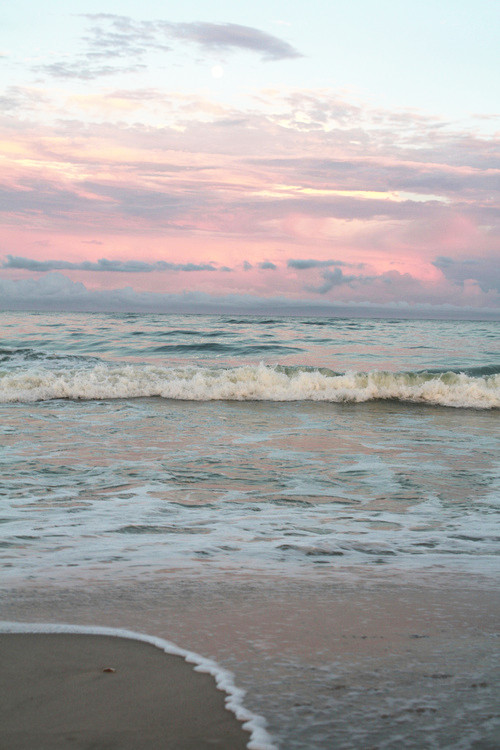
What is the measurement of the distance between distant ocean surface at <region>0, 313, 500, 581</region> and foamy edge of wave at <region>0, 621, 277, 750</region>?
74 cm

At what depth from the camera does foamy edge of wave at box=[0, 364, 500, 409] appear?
14766 mm

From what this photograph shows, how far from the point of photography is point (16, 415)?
11539 mm

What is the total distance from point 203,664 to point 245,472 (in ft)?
14.7

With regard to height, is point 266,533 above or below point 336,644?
below

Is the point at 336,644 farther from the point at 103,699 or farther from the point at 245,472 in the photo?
the point at 245,472

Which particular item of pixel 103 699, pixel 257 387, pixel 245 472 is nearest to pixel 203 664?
pixel 103 699

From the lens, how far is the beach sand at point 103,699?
1919 millimetres

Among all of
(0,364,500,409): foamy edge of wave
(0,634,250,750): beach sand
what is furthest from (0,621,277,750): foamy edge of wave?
(0,364,500,409): foamy edge of wave

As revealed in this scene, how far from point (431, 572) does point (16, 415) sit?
9.58 metres

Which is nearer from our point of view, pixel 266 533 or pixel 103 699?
pixel 103 699

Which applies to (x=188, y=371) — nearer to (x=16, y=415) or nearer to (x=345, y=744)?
(x=16, y=415)

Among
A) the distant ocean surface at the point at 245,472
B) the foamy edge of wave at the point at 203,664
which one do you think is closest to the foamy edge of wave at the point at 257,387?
the distant ocean surface at the point at 245,472

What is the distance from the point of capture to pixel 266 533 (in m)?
4.59

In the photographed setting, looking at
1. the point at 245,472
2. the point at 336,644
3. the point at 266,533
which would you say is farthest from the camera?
the point at 245,472
